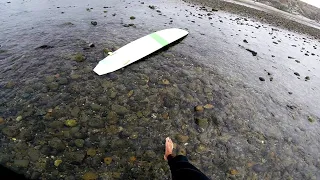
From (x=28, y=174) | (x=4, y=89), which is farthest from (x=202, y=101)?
(x=4, y=89)

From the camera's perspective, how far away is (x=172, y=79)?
9477mm

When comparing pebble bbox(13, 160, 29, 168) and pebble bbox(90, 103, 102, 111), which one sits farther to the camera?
pebble bbox(90, 103, 102, 111)

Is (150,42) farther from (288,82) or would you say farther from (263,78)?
(288,82)

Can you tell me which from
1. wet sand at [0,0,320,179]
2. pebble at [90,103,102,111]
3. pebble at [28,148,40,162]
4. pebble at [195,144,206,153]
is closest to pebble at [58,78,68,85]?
wet sand at [0,0,320,179]

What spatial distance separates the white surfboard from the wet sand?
340mm

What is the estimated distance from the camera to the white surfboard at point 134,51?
941cm

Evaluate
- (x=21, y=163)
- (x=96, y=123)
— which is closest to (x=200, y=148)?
(x=96, y=123)

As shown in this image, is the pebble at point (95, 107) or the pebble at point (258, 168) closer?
the pebble at point (258, 168)

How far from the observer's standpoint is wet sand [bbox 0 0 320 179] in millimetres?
5875

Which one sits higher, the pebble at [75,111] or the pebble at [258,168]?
the pebble at [75,111]

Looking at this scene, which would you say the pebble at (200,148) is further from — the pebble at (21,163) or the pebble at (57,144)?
the pebble at (21,163)

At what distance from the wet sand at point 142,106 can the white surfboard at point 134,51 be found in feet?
1.12

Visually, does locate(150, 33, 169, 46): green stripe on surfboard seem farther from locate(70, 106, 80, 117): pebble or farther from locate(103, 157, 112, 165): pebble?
locate(103, 157, 112, 165): pebble

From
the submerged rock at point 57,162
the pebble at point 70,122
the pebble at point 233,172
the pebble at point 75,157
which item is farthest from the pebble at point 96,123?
the pebble at point 233,172
